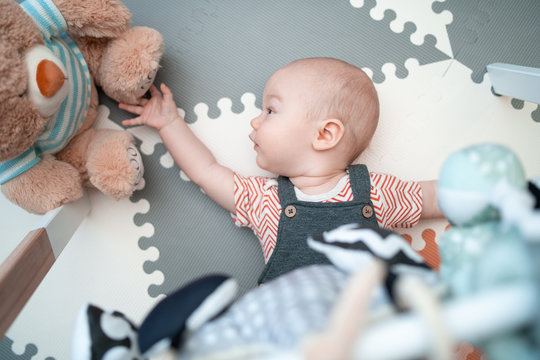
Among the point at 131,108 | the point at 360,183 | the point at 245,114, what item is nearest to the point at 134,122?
the point at 131,108

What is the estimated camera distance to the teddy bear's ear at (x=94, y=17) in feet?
2.29

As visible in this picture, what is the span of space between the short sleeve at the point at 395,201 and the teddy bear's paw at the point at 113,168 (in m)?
0.49

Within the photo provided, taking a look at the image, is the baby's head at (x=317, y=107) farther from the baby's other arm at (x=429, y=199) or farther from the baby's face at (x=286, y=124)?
the baby's other arm at (x=429, y=199)

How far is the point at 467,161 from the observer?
1.42ft

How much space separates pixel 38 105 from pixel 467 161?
61 cm

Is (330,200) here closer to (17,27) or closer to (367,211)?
(367,211)

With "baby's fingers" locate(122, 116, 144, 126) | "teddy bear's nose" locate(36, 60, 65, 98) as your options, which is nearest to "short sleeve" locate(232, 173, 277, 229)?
"baby's fingers" locate(122, 116, 144, 126)

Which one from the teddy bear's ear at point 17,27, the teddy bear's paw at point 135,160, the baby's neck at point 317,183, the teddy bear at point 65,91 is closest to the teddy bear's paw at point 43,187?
the teddy bear at point 65,91

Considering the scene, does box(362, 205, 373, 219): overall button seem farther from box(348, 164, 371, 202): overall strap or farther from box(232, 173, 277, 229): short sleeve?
box(232, 173, 277, 229): short sleeve

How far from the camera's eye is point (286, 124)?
2.54 ft

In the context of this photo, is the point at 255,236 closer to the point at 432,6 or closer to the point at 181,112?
the point at 181,112

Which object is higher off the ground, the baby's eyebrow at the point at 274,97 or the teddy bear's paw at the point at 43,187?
the baby's eyebrow at the point at 274,97

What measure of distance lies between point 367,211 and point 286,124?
0.23 m

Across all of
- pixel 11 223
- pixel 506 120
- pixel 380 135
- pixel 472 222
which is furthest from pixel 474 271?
pixel 11 223
